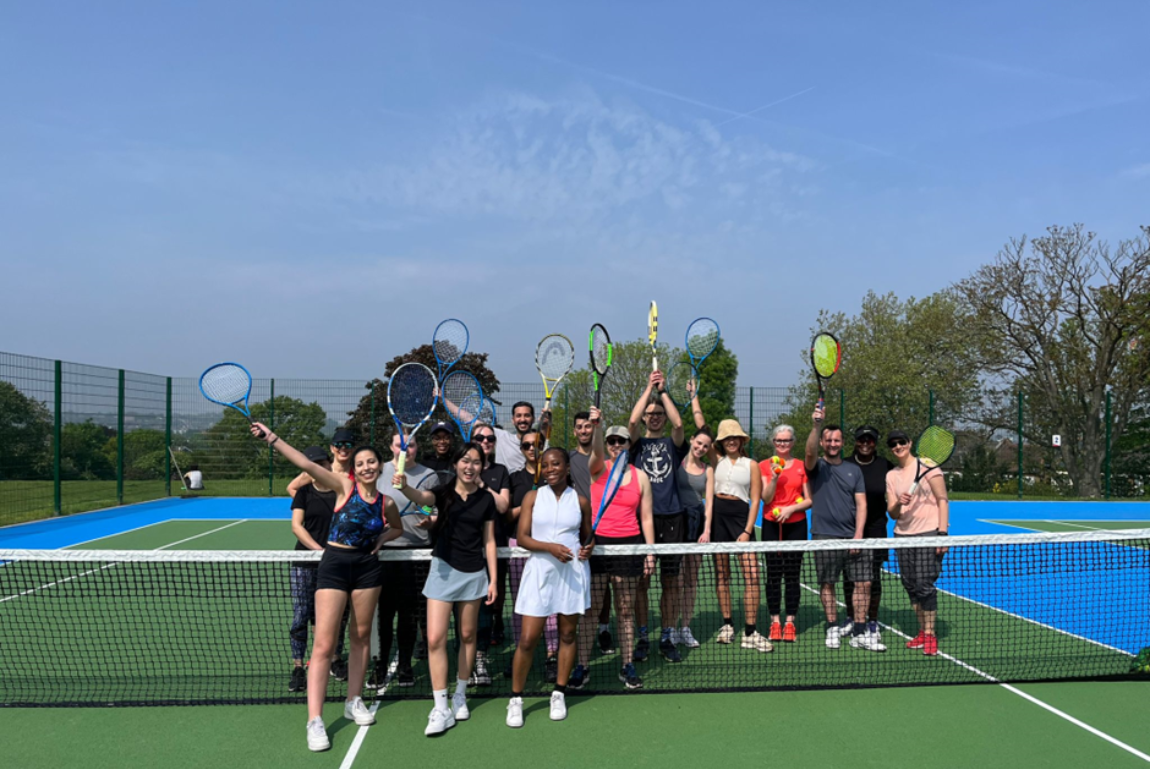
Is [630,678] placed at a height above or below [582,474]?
below

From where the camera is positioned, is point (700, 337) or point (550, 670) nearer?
point (550, 670)

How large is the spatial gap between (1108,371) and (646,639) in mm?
23339

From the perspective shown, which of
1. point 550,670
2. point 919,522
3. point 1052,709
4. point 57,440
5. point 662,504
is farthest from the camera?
point 57,440

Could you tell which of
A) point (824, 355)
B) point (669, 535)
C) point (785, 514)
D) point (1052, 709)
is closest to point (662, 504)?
point (669, 535)

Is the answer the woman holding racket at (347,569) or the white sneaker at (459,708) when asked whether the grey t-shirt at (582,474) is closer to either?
the woman holding racket at (347,569)

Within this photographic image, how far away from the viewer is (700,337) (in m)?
7.14

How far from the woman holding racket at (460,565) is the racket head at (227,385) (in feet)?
4.13

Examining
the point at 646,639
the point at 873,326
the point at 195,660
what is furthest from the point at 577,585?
the point at 873,326

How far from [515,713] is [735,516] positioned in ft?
8.60

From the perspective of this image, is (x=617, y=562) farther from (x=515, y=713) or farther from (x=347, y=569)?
(x=347, y=569)

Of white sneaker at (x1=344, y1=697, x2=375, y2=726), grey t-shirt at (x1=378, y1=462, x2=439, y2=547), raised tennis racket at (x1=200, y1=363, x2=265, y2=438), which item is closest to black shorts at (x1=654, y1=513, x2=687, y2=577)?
grey t-shirt at (x1=378, y1=462, x2=439, y2=547)

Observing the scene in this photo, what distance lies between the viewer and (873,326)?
4175 cm

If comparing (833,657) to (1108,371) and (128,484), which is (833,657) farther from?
(1108,371)

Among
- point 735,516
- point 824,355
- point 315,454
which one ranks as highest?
point 824,355
